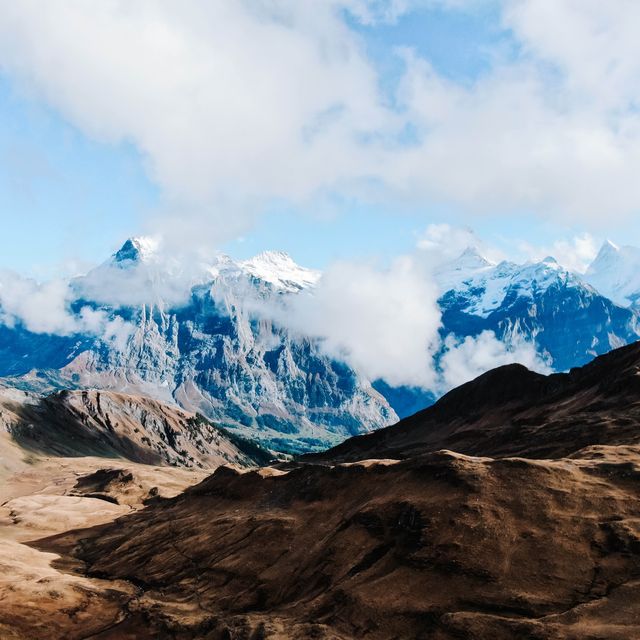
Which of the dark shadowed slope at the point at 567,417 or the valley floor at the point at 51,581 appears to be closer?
the valley floor at the point at 51,581

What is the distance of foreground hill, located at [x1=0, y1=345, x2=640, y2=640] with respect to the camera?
137 ft

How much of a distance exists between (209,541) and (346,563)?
24.0m

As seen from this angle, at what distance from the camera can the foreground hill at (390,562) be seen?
41906 millimetres

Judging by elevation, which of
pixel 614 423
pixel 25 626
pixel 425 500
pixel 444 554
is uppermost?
pixel 614 423

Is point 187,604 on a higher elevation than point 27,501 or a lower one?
lower

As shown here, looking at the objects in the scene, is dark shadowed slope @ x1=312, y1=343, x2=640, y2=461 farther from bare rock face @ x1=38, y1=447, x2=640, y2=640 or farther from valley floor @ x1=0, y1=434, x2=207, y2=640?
valley floor @ x1=0, y1=434, x2=207, y2=640

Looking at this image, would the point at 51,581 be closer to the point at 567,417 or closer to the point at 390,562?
the point at 390,562

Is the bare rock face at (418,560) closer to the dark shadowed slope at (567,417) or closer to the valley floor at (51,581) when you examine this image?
the valley floor at (51,581)

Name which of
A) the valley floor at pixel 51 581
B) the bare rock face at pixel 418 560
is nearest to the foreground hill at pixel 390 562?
the bare rock face at pixel 418 560

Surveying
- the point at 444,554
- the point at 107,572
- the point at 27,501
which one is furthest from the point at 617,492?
the point at 27,501

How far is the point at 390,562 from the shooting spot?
5109cm

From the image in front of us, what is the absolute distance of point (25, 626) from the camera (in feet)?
182

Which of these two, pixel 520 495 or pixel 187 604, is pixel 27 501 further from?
pixel 520 495

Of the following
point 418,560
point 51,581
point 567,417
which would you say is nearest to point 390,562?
point 418,560
